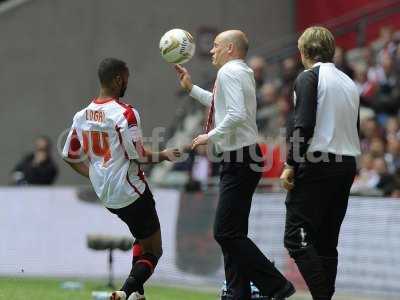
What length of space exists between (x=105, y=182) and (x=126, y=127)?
0.50 meters

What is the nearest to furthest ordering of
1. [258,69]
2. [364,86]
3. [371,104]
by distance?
1. [371,104]
2. [364,86]
3. [258,69]

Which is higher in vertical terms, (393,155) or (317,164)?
(317,164)

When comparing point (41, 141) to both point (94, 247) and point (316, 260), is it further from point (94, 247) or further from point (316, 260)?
point (316, 260)

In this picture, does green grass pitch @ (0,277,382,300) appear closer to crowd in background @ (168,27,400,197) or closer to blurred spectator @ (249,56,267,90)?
crowd in background @ (168,27,400,197)

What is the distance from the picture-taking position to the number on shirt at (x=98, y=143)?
9.15m

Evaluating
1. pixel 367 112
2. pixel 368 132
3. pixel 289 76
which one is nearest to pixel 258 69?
pixel 289 76

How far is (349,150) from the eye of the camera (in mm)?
8641

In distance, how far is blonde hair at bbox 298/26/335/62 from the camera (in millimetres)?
8719

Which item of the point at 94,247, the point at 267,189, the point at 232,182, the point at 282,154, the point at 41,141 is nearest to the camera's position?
the point at 232,182

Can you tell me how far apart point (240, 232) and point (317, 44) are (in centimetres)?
163

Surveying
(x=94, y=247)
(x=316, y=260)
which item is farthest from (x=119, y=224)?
(x=316, y=260)

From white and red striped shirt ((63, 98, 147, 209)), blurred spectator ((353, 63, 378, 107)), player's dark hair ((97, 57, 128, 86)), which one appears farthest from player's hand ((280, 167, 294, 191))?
blurred spectator ((353, 63, 378, 107))

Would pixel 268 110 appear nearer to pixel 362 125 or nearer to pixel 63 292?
pixel 362 125

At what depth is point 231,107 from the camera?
351 inches
